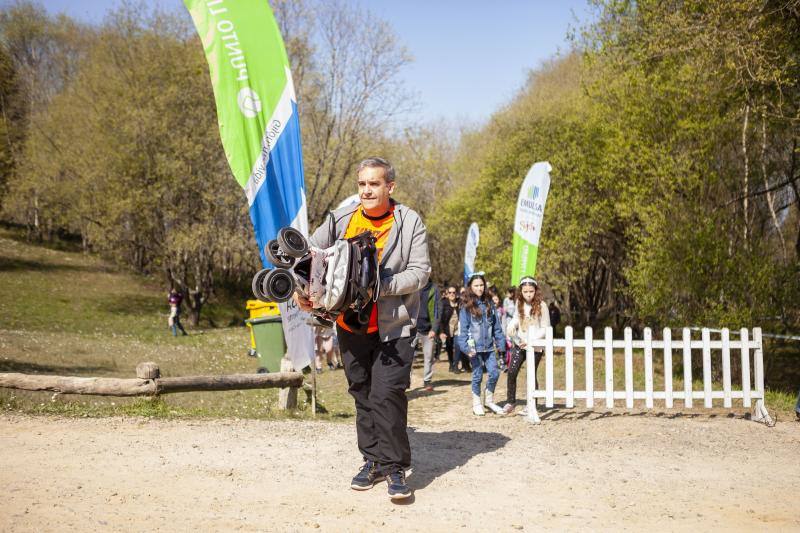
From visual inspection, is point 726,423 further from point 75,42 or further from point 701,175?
point 75,42

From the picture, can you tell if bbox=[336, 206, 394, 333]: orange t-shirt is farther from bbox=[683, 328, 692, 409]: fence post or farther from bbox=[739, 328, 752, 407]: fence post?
bbox=[739, 328, 752, 407]: fence post

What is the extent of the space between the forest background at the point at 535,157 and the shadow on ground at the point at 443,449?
23.8ft

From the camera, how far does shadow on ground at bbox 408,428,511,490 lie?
6.08m

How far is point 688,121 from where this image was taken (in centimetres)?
1867

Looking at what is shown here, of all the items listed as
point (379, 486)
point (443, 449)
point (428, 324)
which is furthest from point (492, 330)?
point (379, 486)

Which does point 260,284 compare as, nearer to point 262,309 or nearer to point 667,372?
point 667,372

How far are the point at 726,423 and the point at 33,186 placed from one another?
40.8m

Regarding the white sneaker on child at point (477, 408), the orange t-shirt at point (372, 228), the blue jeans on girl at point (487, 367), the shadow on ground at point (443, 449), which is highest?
the orange t-shirt at point (372, 228)

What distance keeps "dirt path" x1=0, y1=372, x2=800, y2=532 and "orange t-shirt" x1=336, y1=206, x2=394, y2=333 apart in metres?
1.31

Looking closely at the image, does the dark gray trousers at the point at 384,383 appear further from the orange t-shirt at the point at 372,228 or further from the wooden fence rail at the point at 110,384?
the wooden fence rail at the point at 110,384

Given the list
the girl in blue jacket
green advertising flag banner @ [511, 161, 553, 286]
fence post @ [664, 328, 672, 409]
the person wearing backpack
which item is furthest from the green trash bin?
the person wearing backpack

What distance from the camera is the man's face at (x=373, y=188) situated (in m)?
5.39

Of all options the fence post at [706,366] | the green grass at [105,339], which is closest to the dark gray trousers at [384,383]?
the green grass at [105,339]

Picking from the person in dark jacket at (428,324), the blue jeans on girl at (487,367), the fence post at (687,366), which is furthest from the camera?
the person in dark jacket at (428,324)
